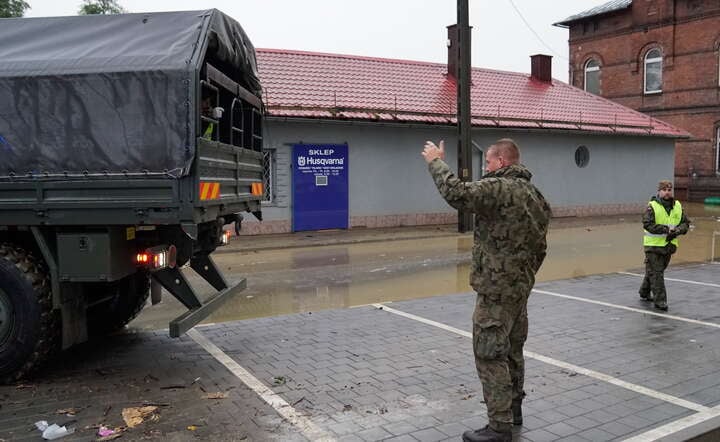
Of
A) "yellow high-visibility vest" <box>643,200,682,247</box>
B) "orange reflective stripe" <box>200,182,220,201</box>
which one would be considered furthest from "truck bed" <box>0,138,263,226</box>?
"yellow high-visibility vest" <box>643,200,682,247</box>

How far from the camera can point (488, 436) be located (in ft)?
12.2

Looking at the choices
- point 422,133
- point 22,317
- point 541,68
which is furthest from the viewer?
point 541,68

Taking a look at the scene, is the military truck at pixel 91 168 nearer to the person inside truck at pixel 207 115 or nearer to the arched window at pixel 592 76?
the person inside truck at pixel 207 115

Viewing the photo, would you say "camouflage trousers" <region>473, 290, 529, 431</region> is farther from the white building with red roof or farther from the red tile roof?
the red tile roof

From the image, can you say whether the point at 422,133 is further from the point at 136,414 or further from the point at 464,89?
the point at 136,414

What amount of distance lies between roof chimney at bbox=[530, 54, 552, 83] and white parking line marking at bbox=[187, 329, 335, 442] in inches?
913

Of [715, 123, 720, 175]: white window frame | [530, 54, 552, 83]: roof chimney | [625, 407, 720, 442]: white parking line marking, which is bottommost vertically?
[625, 407, 720, 442]: white parking line marking

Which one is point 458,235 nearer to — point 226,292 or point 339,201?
point 339,201

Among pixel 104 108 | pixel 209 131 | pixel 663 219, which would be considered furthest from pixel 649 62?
pixel 104 108

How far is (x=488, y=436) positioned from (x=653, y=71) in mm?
33332

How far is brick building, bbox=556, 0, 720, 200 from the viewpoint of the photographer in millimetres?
29469

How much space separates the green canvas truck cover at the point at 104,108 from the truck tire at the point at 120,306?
5.52 ft

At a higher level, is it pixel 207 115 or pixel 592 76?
pixel 592 76

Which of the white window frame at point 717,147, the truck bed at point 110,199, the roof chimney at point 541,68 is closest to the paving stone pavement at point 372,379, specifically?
the truck bed at point 110,199
